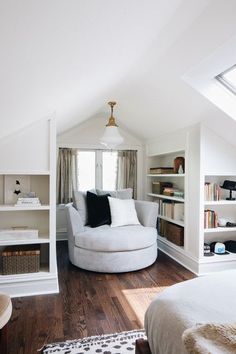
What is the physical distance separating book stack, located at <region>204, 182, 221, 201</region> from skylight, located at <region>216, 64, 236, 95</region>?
3.69 feet

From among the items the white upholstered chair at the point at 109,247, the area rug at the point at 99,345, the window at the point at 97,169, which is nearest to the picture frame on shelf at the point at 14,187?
the white upholstered chair at the point at 109,247

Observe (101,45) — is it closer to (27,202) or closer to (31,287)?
(27,202)

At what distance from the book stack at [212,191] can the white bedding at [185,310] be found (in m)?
1.79

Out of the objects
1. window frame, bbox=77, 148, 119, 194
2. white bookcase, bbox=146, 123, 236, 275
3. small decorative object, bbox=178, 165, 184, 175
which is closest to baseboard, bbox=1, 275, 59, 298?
white bookcase, bbox=146, 123, 236, 275

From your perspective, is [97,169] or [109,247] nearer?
[109,247]

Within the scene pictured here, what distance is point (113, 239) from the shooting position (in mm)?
3158

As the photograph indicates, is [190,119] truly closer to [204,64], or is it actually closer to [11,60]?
[204,64]

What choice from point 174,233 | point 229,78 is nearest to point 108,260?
point 174,233

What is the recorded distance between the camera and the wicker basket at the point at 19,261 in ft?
8.48

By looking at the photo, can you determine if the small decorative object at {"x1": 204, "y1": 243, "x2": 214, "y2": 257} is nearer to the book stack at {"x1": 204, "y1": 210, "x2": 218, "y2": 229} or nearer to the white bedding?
the book stack at {"x1": 204, "y1": 210, "x2": 218, "y2": 229}

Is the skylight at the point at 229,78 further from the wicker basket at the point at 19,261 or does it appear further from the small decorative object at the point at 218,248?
the wicker basket at the point at 19,261

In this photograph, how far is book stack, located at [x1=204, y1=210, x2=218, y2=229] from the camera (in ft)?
10.5

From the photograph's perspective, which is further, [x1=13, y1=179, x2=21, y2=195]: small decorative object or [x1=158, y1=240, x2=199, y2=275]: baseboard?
[x1=158, y1=240, x2=199, y2=275]: baseboard

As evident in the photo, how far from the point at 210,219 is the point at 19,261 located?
226 cm
